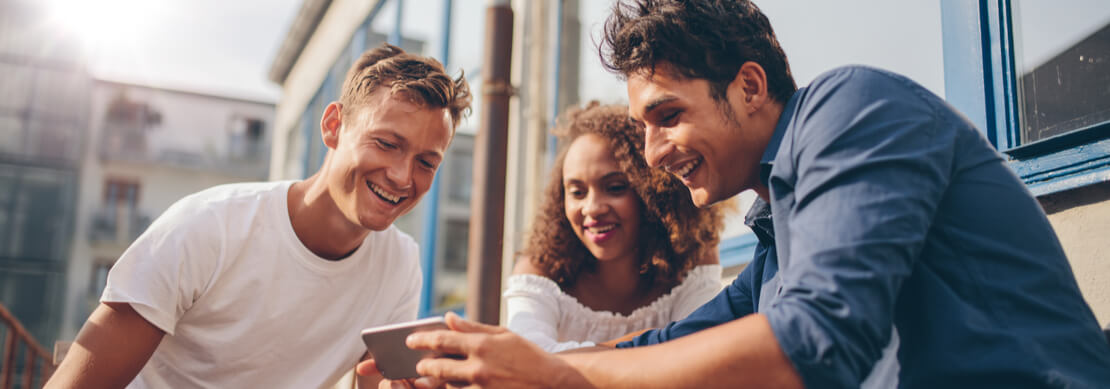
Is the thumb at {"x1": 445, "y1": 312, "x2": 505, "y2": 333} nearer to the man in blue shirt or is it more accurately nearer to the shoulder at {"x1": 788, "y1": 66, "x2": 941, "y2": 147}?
the man in blue shirt

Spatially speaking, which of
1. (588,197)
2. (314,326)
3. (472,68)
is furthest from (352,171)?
(472,68)

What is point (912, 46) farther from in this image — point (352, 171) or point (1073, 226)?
point (352, 171)

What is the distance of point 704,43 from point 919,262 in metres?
0.72

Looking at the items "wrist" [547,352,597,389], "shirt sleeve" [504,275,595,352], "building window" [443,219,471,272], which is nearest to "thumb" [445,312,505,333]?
"wrist" [547,352,597,389]

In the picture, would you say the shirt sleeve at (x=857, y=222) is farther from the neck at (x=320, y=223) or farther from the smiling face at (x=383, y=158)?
the neck at (x=320, y=223)

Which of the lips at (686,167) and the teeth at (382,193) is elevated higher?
the lips at (686,167)

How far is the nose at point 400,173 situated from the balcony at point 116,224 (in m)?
36.1

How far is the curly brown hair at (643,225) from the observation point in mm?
2832

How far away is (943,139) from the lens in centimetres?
122

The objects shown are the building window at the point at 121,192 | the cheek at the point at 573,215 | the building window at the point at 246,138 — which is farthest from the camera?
the building window at the point at 246,138

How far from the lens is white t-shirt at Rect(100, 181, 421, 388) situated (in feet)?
7.48

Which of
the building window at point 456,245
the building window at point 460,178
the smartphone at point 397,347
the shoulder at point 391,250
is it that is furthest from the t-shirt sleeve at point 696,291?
the building window at point 456,245

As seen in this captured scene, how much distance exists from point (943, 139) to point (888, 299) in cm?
30

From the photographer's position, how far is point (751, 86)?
1732 mm
